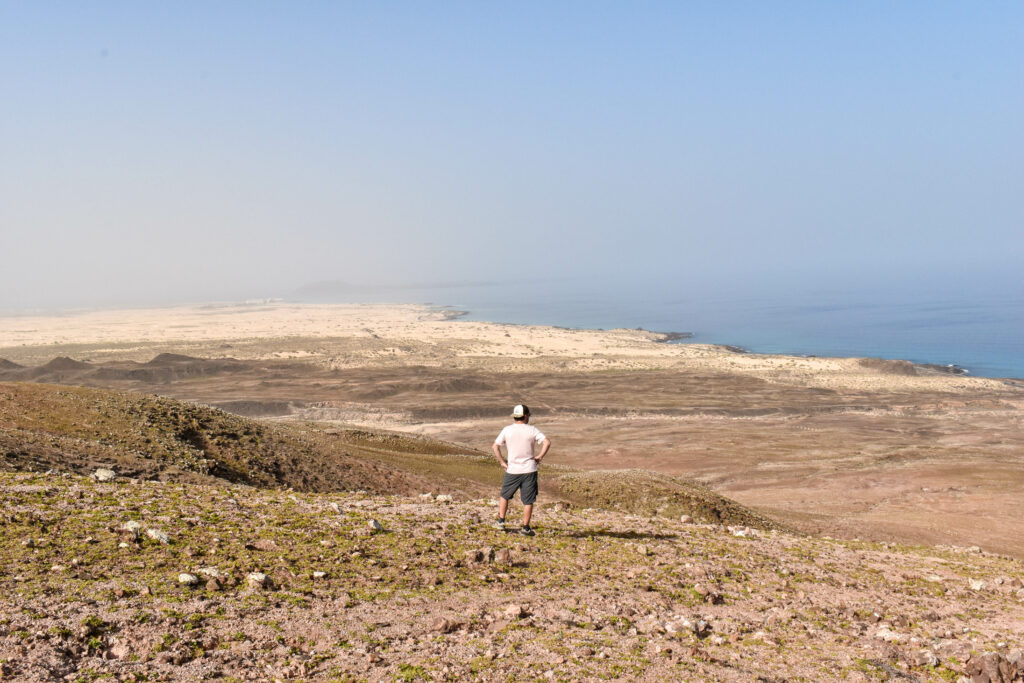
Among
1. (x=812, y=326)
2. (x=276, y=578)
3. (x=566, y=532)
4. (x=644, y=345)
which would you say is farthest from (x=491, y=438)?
(x=812, y=326)

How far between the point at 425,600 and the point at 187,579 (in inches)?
129

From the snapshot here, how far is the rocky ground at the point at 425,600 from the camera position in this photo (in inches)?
321

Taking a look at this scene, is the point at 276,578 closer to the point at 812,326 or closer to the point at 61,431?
the point at 61,431

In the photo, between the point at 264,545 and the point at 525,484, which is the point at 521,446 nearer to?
the point at 525,484

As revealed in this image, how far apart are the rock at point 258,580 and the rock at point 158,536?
183 centimetres

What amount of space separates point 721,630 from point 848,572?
5668 mm

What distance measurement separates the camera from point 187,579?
965 cm

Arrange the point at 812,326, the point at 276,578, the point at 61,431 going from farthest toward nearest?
the point at 812,326
the point at 61,431
the point at 276,578

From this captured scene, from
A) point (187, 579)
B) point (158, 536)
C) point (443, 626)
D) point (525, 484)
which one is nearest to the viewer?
point (443, 626)

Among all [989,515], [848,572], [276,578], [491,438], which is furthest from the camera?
[491,438]

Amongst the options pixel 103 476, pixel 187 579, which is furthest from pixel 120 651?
pixel 103 476

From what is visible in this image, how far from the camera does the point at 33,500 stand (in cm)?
1207

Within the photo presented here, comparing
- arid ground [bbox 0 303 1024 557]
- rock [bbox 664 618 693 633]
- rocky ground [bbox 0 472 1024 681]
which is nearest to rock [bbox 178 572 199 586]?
rocky ground [bbox 0 472 1024 681]

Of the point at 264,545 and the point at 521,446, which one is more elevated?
the point at 521,446
